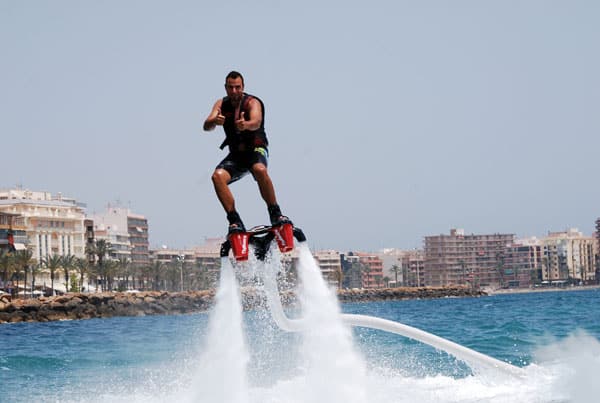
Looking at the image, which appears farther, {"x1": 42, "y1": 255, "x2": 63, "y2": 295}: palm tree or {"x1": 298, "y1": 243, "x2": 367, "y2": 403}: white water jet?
{"x1": 42, "y1": 255, "x2": 63, "y2": 295}: palm tree

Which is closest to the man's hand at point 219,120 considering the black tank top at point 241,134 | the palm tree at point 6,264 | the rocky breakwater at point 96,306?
the black tank top at point 241,134

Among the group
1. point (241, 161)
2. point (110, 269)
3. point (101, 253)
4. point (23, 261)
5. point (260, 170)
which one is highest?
point (101, 253)

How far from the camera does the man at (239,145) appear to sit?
11656 millimetres

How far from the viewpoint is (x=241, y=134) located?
39.1 ft

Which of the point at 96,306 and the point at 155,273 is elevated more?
the point at 155,273

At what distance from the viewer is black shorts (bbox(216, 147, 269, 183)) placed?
39.1 ft

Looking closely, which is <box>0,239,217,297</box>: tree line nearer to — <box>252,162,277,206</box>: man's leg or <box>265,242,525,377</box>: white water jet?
<box>265,242,525,377</box>: white water jet

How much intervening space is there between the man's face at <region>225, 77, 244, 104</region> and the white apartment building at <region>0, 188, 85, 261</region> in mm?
151902

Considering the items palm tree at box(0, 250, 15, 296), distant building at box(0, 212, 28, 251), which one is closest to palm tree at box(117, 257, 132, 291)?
distant building at box(0, 212, 28, 251)

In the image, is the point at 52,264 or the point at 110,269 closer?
the point at 52,264

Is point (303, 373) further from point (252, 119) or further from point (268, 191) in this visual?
point (252, 119)

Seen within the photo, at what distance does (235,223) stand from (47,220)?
537 ft

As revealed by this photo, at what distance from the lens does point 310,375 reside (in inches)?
492

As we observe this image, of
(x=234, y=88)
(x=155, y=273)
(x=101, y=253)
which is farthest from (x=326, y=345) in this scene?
(x=155, y=273)
